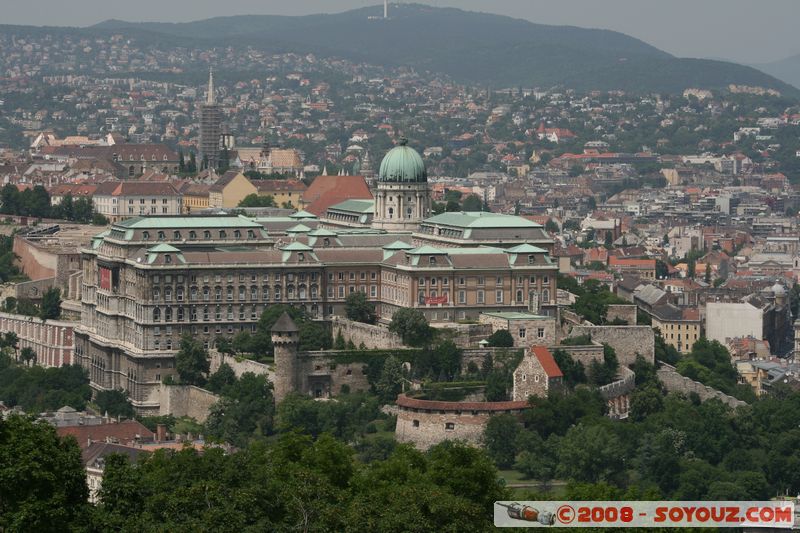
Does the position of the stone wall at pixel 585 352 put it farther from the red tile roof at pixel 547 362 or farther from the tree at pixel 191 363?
the tree at pixel 191 363

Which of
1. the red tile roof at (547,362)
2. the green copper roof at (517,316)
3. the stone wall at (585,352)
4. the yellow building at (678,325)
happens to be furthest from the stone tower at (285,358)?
the yellow building at (678,325)

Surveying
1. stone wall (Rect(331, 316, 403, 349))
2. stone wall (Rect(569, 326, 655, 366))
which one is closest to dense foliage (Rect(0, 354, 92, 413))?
stone wall (Rect(331, 316, 403, 349))

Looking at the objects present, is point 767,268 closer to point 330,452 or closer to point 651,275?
point 651,275

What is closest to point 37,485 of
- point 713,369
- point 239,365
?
point 239,365

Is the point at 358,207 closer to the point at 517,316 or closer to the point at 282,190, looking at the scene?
the point at 517,316

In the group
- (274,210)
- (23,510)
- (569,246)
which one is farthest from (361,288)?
(569,246)
